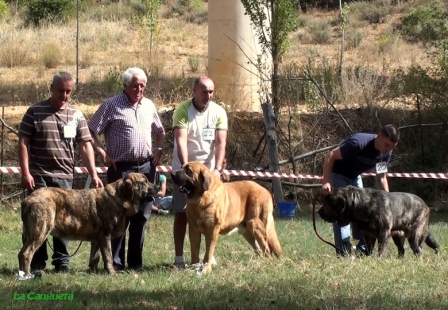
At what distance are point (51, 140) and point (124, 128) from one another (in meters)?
0.83

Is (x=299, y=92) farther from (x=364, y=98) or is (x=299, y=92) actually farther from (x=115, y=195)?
(x=115, y=195)

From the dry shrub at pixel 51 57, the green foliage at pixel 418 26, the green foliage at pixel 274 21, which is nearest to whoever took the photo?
the green foliage at pixel 274 21

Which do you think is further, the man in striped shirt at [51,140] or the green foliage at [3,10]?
the green foliage at [3,10]

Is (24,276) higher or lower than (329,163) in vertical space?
lower

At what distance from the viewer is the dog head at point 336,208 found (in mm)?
9797

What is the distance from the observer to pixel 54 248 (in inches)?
384

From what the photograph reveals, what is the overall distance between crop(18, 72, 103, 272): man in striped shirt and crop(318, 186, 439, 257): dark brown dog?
278 cm

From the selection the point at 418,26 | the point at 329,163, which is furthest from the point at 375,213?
the point at 418,26

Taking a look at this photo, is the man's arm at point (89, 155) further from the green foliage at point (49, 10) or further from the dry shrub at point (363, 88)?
the green foliage at point (49, 10)

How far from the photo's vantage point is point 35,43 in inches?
1148

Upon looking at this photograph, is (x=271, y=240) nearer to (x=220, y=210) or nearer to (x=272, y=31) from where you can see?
(x=220, y=210)

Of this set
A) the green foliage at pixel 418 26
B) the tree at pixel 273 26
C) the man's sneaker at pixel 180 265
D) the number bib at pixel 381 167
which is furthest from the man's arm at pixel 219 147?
the green foliage at pixel 418 26

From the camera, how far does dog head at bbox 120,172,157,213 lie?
9.41 m

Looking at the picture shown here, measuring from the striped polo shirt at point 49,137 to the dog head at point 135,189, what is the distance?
671mm
